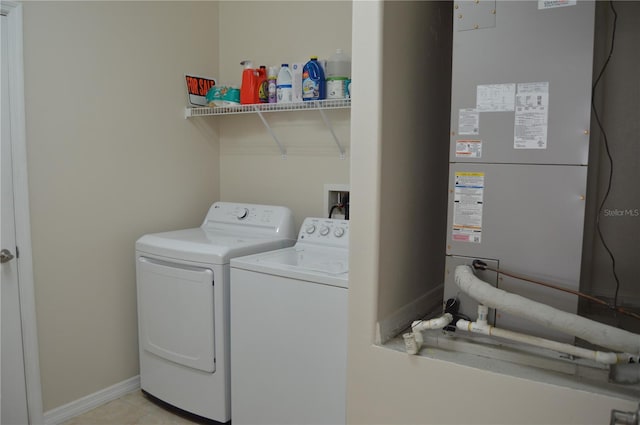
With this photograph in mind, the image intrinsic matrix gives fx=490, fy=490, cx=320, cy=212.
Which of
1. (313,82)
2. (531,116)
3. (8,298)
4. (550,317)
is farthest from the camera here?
(313,82)

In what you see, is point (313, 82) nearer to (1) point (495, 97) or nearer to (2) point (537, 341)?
(1) point (495, 97)

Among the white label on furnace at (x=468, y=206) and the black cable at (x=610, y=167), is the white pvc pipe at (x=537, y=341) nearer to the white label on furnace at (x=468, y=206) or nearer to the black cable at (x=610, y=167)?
the white label on furnace at (x=468, y=206)

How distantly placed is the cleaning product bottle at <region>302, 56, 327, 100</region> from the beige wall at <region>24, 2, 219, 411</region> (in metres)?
0.95

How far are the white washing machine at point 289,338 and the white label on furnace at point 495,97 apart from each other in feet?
2.96

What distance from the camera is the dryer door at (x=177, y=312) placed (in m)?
2.52

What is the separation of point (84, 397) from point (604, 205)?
277 centimetres

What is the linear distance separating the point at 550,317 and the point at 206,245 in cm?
173

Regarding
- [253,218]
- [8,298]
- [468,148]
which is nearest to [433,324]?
[468,148]

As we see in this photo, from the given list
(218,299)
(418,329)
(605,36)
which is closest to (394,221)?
(418,329)

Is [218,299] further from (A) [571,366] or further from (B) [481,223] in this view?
(A) [571,366]

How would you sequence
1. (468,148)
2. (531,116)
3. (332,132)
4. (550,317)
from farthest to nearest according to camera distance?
(332,132), (468,148), (531,116), (550,317)

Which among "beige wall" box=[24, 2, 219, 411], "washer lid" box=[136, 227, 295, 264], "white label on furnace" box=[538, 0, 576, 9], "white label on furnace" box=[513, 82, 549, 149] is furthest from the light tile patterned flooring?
"white label on furnace" box=[538, 0, 576, 9]

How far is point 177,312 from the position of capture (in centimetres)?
264

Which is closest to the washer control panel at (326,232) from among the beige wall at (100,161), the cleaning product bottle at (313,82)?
the cleaning product bottle at (313,82)
